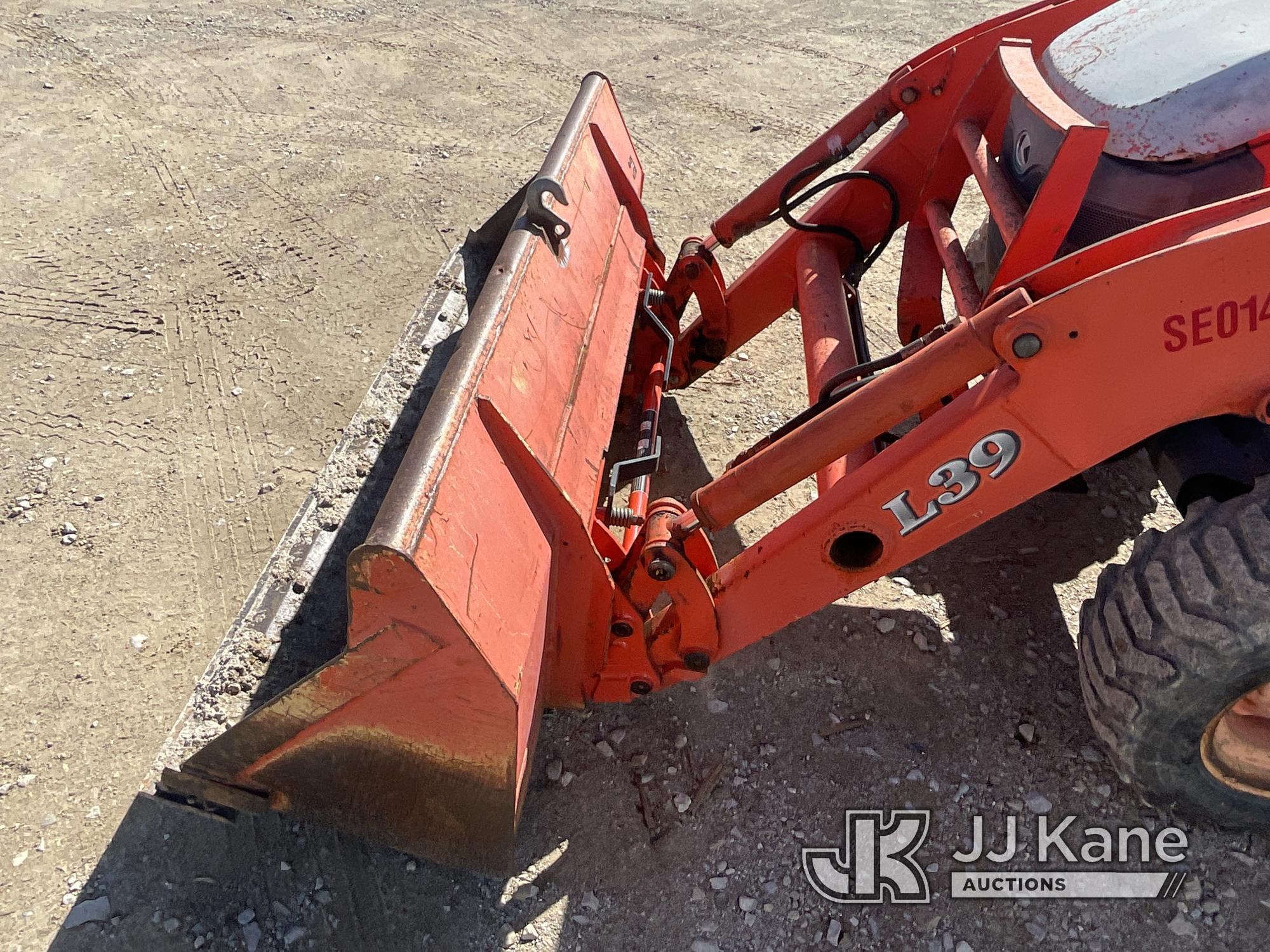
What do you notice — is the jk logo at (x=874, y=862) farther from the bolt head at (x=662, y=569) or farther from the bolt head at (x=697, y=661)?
the bolt head at (x=662, y=569)

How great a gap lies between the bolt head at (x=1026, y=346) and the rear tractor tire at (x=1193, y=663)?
654 millimetres

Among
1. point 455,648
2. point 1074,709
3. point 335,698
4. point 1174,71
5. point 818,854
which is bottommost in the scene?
point 818,854

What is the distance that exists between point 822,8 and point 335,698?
7771 millimetres

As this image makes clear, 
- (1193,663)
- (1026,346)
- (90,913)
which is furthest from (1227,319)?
(90,913)

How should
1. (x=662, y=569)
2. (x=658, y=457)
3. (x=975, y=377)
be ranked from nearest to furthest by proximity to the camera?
(x=975, y=377)
(x=662, y=569)
(x=658, y=457)

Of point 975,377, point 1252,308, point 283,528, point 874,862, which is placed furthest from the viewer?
point 283,528

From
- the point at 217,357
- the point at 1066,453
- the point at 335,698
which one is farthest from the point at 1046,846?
the point at 217,357

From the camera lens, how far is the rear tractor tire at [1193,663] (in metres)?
2.19

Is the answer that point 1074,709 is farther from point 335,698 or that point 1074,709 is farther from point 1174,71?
point 335,698

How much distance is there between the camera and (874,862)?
2779 mm

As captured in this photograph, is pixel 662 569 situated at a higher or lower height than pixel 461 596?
lower

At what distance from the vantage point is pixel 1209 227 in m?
2.00

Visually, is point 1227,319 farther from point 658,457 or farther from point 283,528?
point 283,528

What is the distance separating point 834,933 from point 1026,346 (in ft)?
5.41
